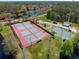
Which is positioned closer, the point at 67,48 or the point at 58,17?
the point at 67,48

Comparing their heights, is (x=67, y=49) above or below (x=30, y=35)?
above

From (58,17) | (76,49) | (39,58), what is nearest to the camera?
(39,58)

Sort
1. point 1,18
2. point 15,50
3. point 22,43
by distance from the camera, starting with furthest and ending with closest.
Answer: point 1,18 → point 22,43 → point 15,50

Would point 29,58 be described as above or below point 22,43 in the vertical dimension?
above

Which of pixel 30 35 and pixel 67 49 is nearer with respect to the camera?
pixel 67 49

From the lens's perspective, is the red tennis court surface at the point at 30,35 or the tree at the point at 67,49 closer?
the tree at the point at 67,49

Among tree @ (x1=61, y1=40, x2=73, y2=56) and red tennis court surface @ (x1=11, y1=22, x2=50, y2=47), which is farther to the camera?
red tennis court surface @ (x1=11, y1=22, x2=50, y2=47)

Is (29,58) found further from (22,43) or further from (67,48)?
(22,43)

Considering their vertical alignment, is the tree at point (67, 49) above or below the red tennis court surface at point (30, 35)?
above

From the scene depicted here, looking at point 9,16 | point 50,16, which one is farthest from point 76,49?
point 9,16

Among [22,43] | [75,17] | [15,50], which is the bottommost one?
[75,17]

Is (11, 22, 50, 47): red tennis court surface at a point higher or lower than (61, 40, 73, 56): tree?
lower
